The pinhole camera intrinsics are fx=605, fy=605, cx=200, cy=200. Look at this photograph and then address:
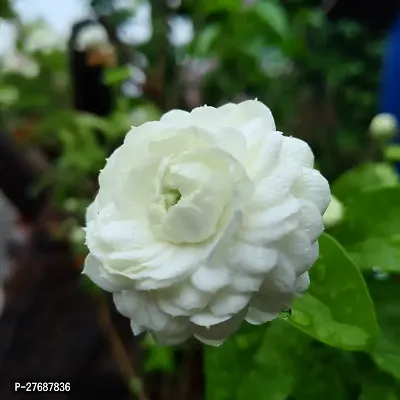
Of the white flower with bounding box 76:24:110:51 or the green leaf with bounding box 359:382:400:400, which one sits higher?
the white flower with bounding box 76:24:110:51

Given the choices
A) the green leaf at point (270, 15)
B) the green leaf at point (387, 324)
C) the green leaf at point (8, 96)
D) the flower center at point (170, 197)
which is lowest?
the green leaf at point (8, 96)

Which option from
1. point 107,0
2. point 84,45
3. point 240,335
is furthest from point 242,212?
point 107,0

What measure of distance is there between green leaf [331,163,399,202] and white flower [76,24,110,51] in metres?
0.38

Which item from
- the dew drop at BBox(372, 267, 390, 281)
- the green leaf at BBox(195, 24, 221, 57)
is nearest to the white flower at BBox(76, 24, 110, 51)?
the green leaf at BBox(195, 24, 221, 57)

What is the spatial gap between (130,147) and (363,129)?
2.48ft

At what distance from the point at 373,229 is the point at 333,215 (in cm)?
2

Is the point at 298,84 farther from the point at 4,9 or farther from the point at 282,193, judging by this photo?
the point at 282,193

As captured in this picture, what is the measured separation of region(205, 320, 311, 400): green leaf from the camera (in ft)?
1.10

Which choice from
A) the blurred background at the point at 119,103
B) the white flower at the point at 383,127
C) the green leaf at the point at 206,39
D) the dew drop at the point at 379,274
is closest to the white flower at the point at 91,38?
the blurred background at the point at 119,103

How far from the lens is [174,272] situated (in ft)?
0.77

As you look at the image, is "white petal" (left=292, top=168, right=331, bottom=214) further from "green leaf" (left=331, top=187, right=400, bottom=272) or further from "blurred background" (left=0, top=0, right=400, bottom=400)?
"blurred background" (left=0, top=0, right=400, bottom=400)

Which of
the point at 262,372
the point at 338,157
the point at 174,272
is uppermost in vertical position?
the point at 174,272

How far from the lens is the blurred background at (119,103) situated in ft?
2.19

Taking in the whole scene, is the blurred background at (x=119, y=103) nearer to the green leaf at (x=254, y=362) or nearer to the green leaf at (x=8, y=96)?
the green leaf at (x=8, y=96)
